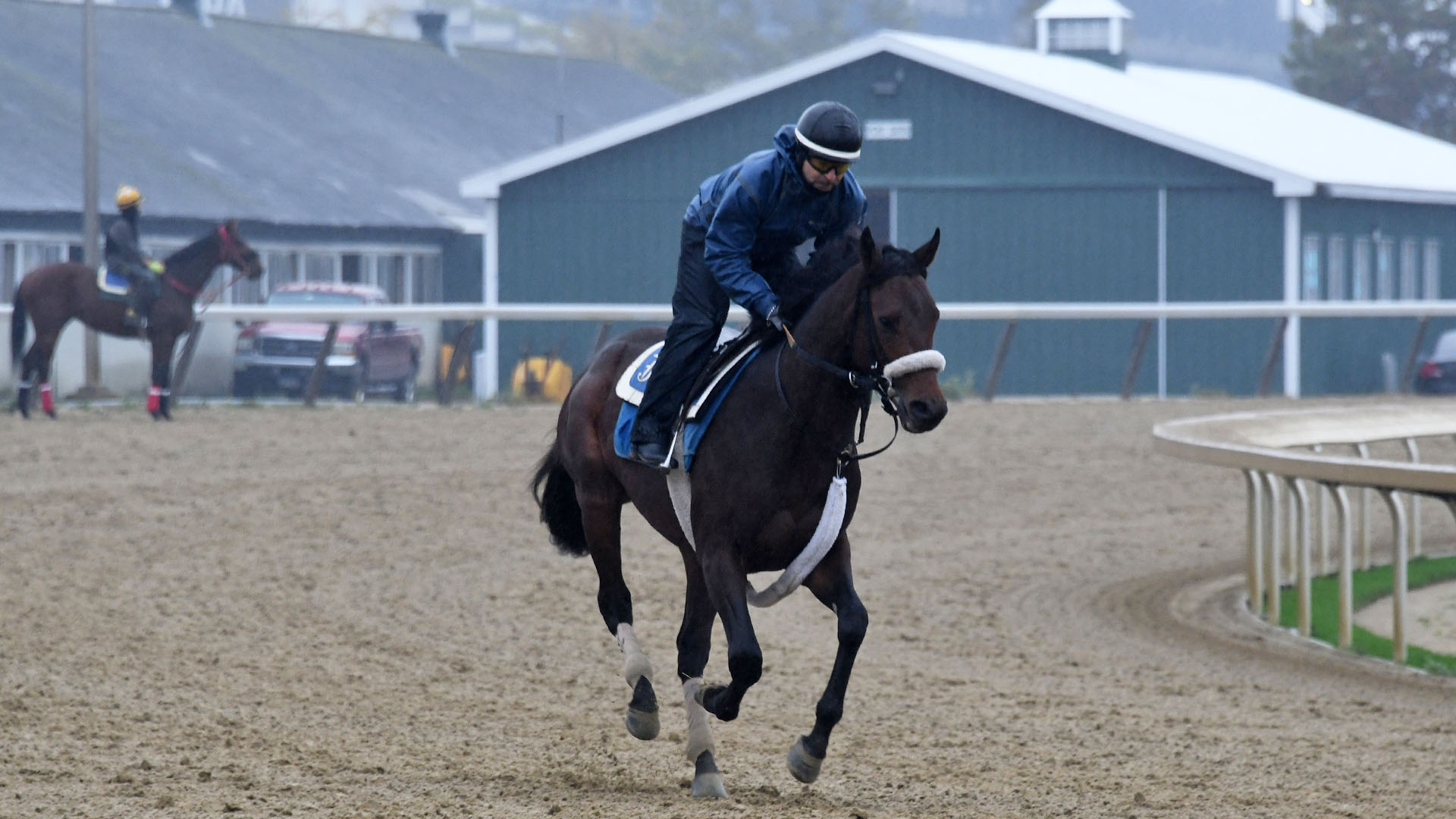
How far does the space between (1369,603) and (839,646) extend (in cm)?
549

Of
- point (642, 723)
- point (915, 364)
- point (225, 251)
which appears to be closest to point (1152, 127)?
point (225, 251)

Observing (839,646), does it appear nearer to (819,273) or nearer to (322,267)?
(819,273)

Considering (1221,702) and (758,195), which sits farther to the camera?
(1221,702)

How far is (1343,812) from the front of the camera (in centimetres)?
590

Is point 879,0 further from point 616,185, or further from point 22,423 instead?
point 22,423

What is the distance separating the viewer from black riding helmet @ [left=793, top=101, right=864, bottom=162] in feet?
18.8

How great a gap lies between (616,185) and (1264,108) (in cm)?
1446

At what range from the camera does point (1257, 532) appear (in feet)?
33.0

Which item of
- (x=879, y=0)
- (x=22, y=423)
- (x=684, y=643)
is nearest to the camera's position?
(x=684, y=643)

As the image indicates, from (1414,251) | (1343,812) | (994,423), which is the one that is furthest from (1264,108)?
(1343,812)

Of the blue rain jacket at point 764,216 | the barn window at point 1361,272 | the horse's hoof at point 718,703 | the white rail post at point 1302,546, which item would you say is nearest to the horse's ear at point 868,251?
the blue rain jacket at point 764,216

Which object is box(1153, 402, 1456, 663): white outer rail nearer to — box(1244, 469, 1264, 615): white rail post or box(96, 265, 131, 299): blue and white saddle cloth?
box(1244, 469, 1264, 615): white rail post

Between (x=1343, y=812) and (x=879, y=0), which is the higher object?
(x=879, y=0)

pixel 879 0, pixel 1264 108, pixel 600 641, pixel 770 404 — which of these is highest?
pixel 879 0
